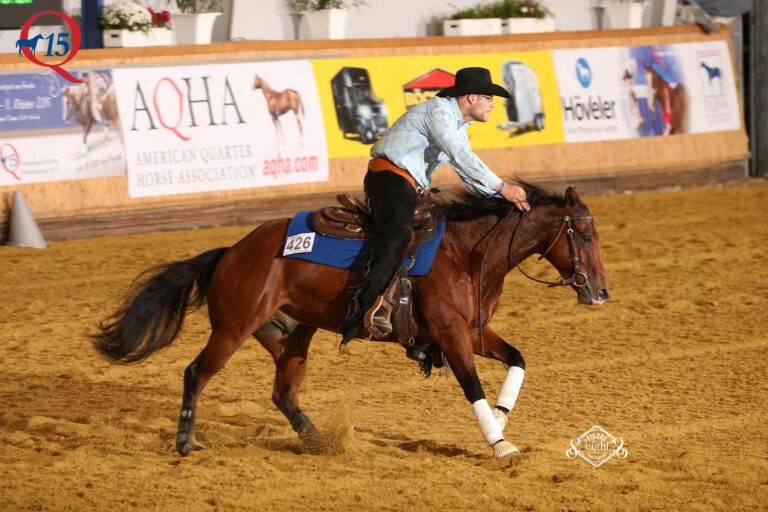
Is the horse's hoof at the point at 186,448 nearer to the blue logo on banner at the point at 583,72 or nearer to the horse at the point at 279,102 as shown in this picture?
the horse at the point at 279,102

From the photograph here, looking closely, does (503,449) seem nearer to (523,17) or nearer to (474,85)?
(474,85)

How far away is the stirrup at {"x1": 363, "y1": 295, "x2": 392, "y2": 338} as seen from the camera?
6355mm

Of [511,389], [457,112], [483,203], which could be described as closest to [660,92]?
[483,203]

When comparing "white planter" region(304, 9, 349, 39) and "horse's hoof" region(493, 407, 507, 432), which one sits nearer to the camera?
"horse's hoof" region(493, 407, 507, 432)

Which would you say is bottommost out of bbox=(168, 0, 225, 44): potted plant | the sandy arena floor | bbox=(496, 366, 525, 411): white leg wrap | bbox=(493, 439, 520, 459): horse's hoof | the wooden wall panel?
the sandy arena floor

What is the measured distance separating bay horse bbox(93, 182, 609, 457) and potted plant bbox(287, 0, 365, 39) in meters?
10.9

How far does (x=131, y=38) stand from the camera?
15.2 m

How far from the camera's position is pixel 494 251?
21.3ft

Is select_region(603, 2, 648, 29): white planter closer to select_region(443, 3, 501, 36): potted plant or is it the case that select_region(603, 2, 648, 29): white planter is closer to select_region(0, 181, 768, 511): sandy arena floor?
select_region(443, 3, 501, 36): potted plant

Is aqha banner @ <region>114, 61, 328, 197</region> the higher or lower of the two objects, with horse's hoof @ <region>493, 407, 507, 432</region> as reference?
higher

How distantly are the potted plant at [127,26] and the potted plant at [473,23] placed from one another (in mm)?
5135

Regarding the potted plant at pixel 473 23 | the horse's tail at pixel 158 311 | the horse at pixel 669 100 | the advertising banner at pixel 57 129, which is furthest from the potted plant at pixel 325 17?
the horse's tail at pixel 158 311

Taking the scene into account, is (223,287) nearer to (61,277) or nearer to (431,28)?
(61,277)

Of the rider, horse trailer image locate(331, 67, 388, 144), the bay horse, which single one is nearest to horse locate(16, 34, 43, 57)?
horse trailer image locate(331, 67, 388, 144)
